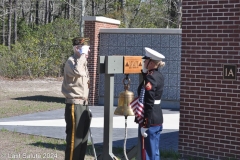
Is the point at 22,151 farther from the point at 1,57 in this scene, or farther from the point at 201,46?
the point at 1,57

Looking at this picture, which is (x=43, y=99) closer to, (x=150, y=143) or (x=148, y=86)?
(x=150, y=143)

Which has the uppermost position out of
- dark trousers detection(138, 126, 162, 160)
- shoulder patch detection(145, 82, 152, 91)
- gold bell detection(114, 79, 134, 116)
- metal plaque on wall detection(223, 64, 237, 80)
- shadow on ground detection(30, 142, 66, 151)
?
metal plaque on wall detection(223, 64, 237, 80)

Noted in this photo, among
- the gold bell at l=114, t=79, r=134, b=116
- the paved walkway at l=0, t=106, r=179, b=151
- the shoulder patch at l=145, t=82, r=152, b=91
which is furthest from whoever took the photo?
the paved walkway at l=0, t=106, r=179, b=151

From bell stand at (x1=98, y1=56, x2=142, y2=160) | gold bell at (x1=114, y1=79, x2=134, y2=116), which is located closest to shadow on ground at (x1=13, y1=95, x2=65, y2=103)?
bell stand at (x1=98, y1=56, x2=142, y2=160)

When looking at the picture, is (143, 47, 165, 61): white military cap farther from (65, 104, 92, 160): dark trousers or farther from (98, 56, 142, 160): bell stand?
(65, 104, 92, 160): dark trousers

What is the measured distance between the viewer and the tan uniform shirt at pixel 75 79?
7520mm

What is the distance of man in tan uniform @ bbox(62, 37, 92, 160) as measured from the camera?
298 inches

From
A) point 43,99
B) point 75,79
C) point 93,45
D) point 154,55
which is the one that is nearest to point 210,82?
point 154,55

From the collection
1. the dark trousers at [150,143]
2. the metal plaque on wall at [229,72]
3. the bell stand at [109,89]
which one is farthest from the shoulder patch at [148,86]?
the metal plaque on wall at [229,72]

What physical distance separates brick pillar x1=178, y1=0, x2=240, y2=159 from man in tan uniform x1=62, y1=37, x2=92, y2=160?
90.9 inches

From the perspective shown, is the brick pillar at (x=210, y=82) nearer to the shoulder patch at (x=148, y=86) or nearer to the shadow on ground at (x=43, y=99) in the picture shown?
the shoulder patch at (x=148, y=86)

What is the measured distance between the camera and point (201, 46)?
29.8 ft

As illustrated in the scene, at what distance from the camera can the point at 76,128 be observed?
7.62 m

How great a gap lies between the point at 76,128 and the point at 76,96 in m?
0.49
